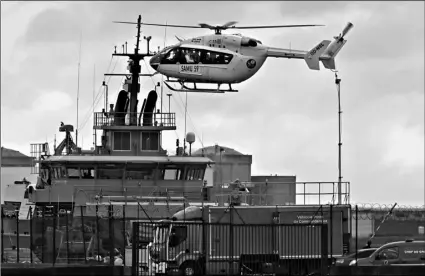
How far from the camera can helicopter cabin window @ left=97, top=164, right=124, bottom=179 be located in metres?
47.5

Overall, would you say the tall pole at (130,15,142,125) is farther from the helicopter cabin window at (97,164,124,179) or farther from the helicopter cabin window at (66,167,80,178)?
the helicopter cabin window at (66,167,80,178)

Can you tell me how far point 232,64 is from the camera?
51.4 metres

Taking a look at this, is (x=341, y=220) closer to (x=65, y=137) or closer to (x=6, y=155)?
(x=65, y=137)

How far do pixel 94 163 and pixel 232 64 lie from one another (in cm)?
846

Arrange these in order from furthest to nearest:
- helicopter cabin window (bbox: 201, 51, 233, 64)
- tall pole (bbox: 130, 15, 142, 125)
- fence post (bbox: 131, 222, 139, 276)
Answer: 1. helicopter cabin window (bbox: 201, 51, 233, 64)
2. tall pole (bbox: 130, 15, 142, 125)
3. fence post (bbox: 131, 222, 139, 276)

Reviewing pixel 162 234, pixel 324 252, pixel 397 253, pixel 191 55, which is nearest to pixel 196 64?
pixel 191 55

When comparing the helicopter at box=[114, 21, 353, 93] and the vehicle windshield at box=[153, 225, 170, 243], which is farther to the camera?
the helicopter at box=[114, 21, 353, 93]

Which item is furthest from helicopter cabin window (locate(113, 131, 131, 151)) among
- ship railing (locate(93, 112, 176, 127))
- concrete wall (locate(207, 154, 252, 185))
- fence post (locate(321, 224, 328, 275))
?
concrete wall (locate(207, 154, 252, 185))

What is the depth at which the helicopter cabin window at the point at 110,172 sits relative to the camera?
4747 cm

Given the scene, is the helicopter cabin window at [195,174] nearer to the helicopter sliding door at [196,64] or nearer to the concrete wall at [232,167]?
the helicopter sliding door at [196,64]

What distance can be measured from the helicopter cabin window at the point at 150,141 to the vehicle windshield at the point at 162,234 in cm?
1533

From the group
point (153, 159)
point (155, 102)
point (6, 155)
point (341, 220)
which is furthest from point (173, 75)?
point (6, 155)

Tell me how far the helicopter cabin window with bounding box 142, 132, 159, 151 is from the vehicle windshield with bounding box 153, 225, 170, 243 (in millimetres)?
15326

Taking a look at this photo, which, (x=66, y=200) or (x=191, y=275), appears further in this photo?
(x=66, y=200)
